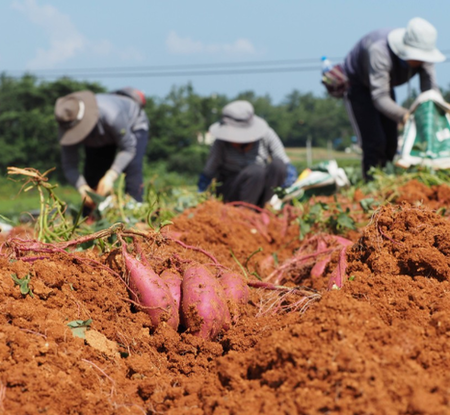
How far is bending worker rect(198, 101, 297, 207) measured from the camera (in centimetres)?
501

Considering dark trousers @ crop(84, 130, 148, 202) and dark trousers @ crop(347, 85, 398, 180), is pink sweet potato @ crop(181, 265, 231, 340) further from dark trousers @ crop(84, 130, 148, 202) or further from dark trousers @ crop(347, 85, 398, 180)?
dark trousers @ crop(84, 130, 148, 202)

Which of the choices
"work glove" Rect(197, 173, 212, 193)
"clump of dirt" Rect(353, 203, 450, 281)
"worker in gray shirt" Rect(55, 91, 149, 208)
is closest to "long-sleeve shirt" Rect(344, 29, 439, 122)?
"work glove" Rect(197, 173, 212, 193)

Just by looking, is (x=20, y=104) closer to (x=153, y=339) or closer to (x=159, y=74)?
(x=159, y=74)

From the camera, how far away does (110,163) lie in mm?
6176

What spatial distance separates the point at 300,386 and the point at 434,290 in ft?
2.39

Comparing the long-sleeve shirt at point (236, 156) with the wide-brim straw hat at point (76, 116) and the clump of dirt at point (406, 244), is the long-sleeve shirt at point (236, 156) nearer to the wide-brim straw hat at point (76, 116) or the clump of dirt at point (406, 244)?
the wide-brim straw hat at point (76, 116)

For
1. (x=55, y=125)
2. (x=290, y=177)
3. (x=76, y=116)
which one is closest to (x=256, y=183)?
(x=290, y=177)

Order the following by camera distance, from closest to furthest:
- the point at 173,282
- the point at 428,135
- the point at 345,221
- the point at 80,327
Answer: the point at 80,327, the point at 173,282, the point at 345,221, the point at 428,135

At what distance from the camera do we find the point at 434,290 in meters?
1.85

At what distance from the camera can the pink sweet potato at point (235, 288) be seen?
7.06 feet

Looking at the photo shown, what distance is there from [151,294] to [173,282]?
0.48 ft

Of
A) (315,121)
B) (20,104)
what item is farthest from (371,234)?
(315,121)

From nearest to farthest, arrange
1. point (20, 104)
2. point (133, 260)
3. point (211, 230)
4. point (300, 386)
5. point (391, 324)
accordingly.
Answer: point (300, 386) → point (391, 324) → point (133, 260) → point (211, 230) → point (20, 104)

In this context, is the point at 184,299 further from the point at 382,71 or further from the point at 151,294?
the point at 382,71
